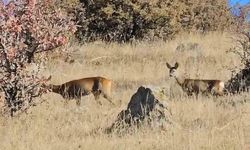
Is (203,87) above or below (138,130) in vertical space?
above

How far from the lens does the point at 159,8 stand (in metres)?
25.3

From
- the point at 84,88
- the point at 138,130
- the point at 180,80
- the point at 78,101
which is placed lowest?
the point at 138,130

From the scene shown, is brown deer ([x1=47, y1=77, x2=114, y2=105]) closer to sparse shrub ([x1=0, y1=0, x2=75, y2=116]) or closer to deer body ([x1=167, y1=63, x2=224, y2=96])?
deer body ([x1=167, y1=63, x2=224, y2=96])

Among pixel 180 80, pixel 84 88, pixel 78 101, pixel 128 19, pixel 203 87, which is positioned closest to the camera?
pixel 78 101

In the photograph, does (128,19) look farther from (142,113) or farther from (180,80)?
(142,113)

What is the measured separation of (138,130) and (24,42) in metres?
3.13

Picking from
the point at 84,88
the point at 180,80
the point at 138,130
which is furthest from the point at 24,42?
the point at 180,80

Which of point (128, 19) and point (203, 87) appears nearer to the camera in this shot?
→ point (203, 87)

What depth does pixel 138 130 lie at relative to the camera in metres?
10.3

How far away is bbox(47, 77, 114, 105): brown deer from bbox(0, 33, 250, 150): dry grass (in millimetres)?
192

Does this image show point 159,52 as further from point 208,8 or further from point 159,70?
point 208,8

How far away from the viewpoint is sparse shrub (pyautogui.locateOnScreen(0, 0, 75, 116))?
1176cm

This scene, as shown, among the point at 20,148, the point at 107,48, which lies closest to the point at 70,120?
the point at 20,148

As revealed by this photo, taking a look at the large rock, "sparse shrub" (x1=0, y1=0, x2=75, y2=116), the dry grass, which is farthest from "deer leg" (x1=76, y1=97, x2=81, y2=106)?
the large rock
